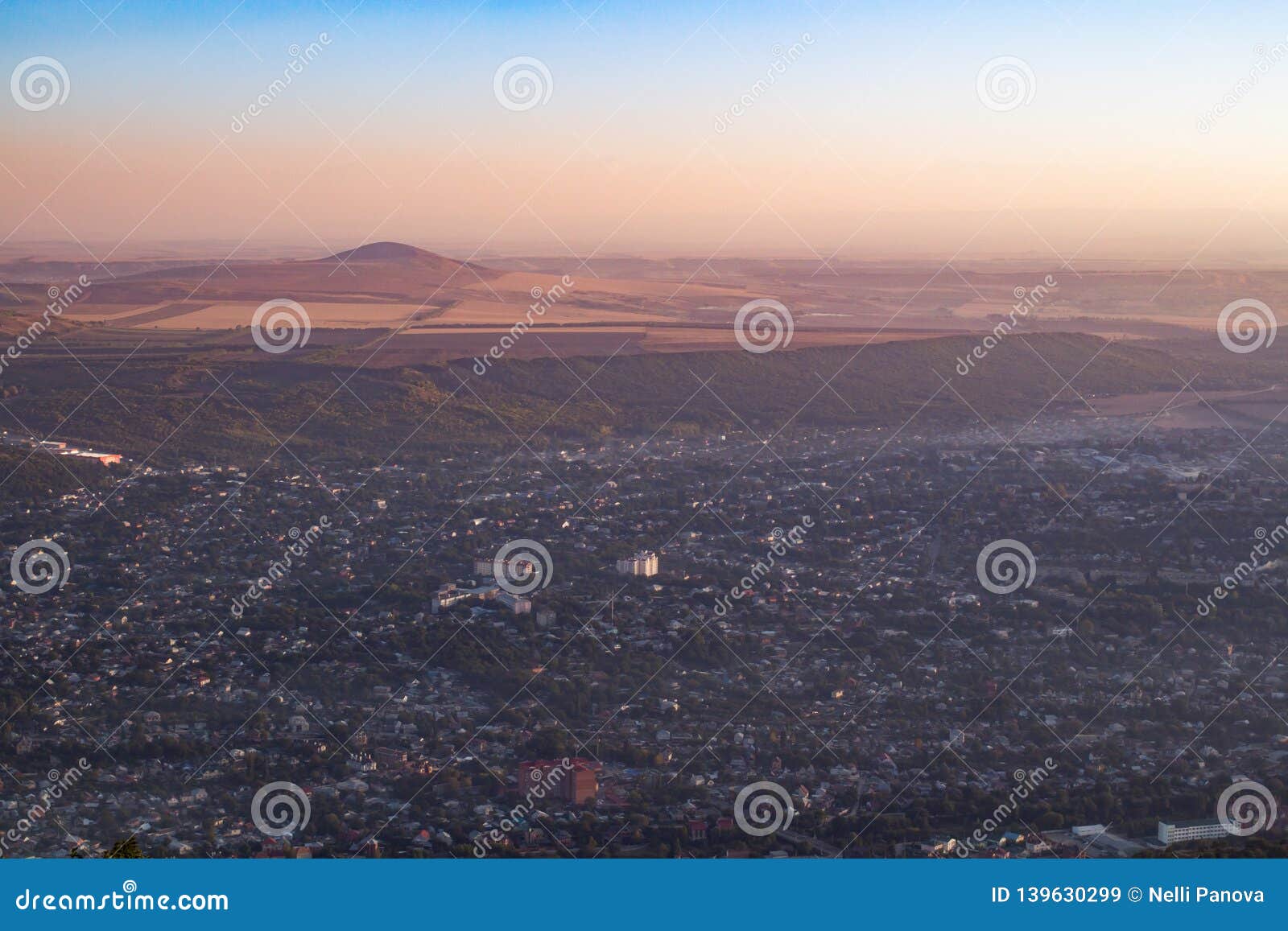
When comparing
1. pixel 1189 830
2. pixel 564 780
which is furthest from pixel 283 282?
pixel 1189 830

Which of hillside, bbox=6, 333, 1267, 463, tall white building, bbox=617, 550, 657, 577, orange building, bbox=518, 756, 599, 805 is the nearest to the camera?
orange building, bbox=518, 756, 599, 805

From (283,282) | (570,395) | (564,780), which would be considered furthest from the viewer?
(283,282)

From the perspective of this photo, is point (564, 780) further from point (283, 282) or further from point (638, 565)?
point (283, 282)

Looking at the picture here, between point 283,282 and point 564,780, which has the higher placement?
point 283,282

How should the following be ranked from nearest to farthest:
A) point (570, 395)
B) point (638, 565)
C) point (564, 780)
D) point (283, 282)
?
point (564, 780)
point (638, 565)
point (570, 395)
point (283, 282)

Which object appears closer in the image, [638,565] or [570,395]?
[638,565]

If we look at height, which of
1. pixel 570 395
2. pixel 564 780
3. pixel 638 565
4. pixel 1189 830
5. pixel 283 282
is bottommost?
pixel 1189 830

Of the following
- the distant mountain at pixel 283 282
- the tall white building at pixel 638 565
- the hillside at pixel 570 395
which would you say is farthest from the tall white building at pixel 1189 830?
the distant mountain at pixel 283 282

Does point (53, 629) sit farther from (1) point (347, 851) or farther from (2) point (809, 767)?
(2) point (809, 767)

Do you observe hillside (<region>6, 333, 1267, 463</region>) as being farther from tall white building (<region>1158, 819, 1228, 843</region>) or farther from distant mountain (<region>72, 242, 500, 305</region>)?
tall white building (<region>1158, 819, 1228, 843</region>)

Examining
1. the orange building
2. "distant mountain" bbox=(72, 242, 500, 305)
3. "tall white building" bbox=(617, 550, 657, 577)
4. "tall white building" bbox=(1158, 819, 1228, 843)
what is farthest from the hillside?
"tall white building" bbox=(1158, 819, 1228, 843)
